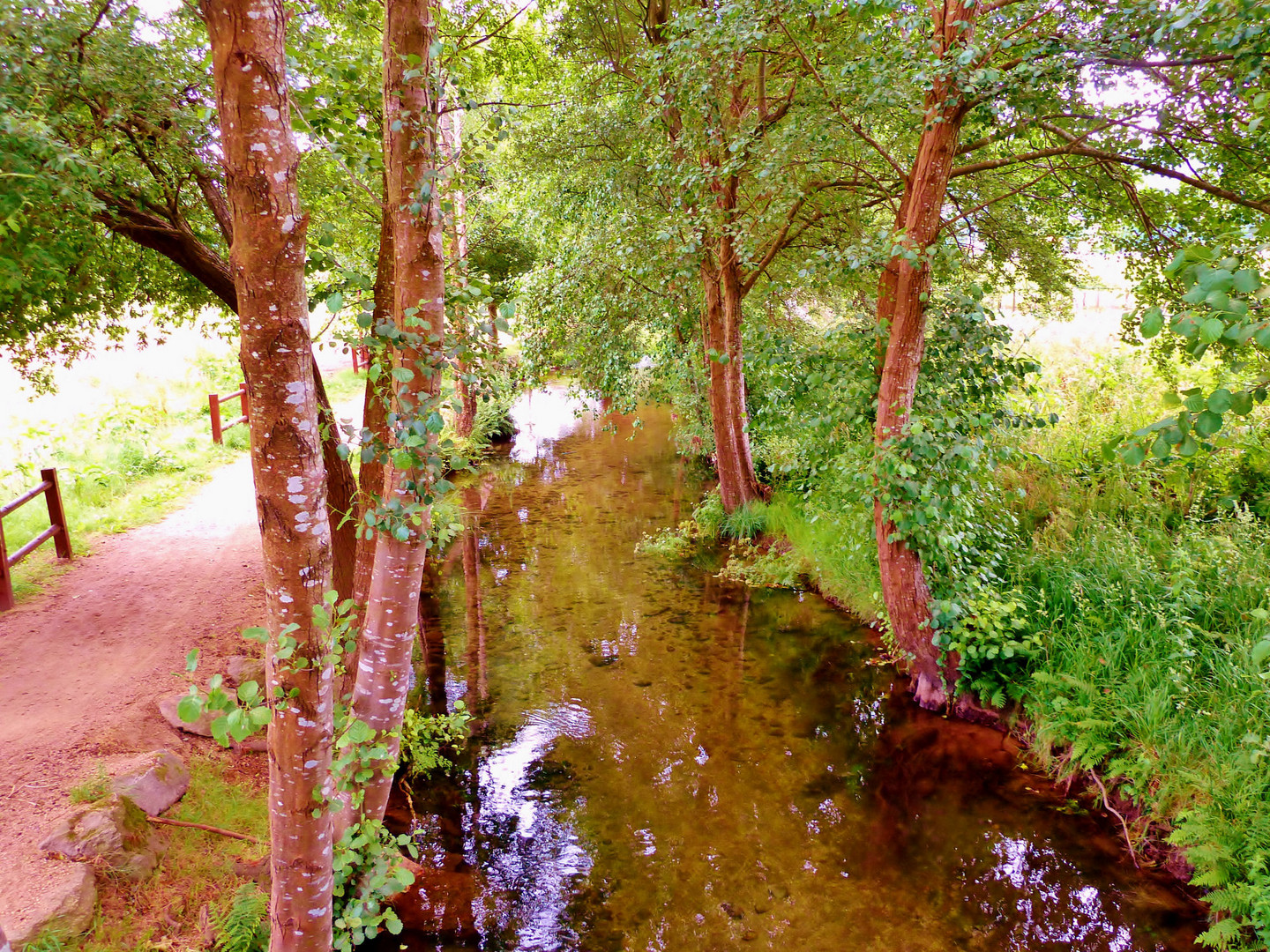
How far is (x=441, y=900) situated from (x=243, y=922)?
122cm

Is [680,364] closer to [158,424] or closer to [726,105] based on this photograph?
[726,105]

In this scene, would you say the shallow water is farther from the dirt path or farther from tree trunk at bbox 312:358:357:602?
the dirt path

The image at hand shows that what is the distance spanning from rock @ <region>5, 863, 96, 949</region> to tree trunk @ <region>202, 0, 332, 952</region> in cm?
183

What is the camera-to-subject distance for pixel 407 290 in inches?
135

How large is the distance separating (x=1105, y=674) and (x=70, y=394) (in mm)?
19599

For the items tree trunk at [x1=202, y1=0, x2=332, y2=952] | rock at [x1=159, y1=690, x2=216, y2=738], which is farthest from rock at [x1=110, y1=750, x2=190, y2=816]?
tree trunk at [x1=202, y1=0, x2=332, y2=952]

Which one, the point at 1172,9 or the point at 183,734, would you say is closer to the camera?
the point at 1172,9

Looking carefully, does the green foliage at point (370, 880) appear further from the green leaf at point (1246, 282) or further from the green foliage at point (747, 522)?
the green foliage at point (747, 522)

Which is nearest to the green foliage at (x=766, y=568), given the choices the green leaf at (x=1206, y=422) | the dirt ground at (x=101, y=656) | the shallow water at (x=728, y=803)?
the shallow water at (x=728, y=803)

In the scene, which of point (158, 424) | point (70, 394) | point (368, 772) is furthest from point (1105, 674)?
point (70, 394)

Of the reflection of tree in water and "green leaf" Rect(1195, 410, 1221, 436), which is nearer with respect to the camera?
"green leaf" Rect(1195, 410, 1221, 436)

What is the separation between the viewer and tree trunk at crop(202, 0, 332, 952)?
2.53 meters

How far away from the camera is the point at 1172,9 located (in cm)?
431

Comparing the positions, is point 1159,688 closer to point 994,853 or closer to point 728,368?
point 994,853
